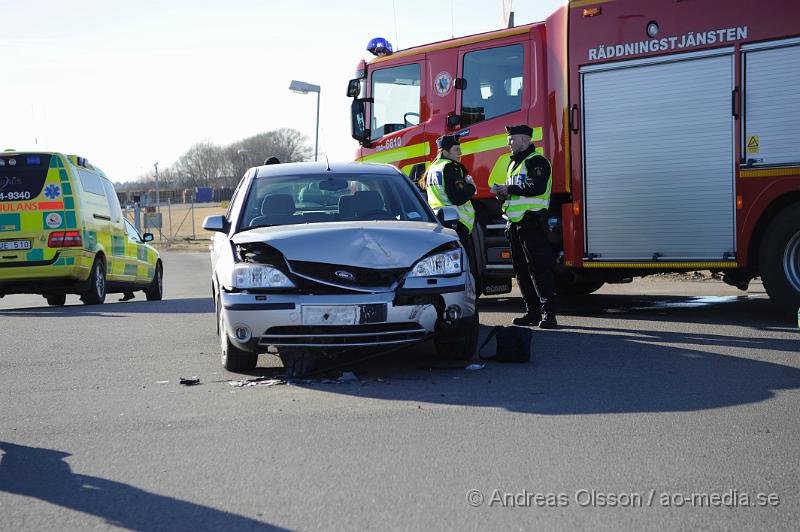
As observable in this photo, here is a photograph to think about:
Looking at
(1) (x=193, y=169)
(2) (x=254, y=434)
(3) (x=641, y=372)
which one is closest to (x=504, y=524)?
(2) (x=254, y=434)

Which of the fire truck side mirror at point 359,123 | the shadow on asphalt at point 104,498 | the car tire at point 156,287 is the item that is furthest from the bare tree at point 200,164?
the shadow on asphalt at point 104,498

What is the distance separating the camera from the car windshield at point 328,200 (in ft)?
27.5

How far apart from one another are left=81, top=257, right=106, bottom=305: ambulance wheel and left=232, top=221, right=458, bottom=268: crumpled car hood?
8636 millimetres

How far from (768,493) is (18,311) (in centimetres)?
1264

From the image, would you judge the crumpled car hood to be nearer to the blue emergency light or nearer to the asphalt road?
the asphalt road

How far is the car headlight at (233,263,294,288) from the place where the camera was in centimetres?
728

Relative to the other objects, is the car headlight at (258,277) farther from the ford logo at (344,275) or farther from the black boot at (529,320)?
the black boot at (529,320)

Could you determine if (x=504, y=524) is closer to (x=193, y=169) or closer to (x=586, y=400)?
(x=586, y=400)

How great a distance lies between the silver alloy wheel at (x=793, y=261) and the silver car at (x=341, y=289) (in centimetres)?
357

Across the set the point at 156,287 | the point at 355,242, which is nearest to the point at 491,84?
the point at 355,242

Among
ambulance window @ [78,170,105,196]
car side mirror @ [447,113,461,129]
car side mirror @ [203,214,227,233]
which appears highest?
car side mirror @ [447,113,461,129]

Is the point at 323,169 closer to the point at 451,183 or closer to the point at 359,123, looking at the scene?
the point at 451,183

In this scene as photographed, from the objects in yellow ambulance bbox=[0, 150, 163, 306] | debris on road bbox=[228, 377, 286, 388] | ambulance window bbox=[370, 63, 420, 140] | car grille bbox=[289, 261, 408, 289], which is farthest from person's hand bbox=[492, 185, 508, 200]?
yellow ambulance bbox=[0, 150, 163, 306]

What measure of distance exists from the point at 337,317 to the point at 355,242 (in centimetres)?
58
